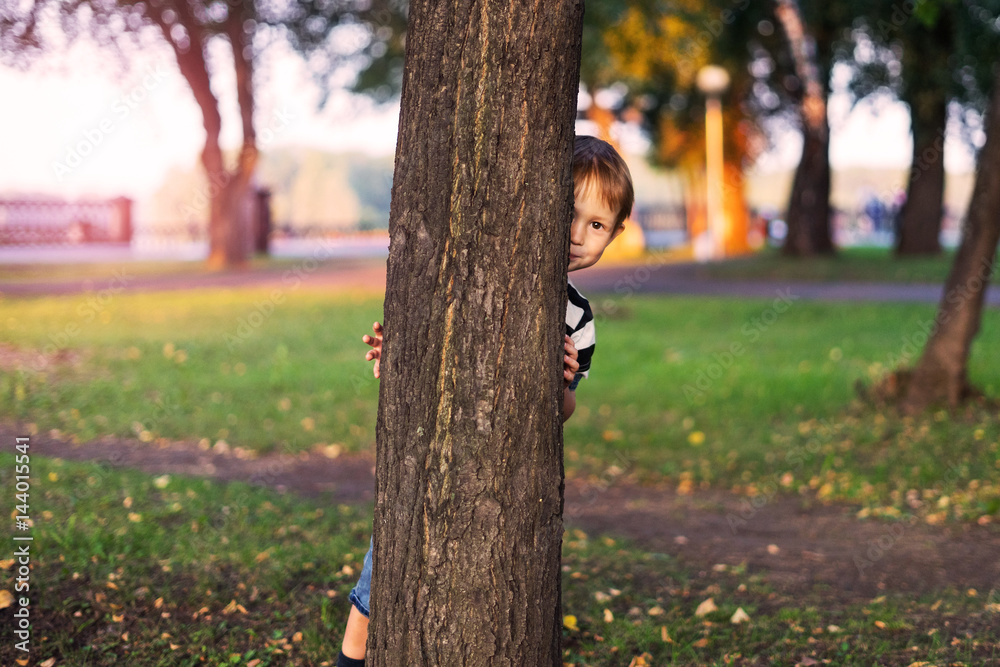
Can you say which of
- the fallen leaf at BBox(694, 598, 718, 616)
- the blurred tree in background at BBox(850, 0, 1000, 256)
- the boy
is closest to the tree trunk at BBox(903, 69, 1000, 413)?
the fallen leaf at BBox(694, 598, 718, 616)

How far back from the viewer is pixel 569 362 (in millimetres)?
2514

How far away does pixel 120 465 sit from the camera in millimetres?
6012

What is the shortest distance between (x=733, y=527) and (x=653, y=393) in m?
2.70

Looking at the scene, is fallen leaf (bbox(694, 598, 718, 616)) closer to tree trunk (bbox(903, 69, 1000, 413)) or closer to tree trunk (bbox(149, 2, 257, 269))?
tree trunk (bbox(903, 69, 1000, 413))

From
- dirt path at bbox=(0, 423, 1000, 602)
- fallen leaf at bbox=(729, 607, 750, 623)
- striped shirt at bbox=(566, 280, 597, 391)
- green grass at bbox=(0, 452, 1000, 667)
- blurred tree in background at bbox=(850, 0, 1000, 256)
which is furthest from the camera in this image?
blurred tree in background at bbox=(850, 0, 1000, 256)

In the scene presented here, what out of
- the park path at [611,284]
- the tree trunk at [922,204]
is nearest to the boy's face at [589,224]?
the park path at [611,284]

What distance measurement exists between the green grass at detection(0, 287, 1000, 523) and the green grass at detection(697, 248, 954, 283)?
12.0 ft

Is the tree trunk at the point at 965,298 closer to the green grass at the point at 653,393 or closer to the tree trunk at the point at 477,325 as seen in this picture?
the green grass at the point at 653,393

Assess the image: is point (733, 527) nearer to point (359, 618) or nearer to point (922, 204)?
point (359, 618)

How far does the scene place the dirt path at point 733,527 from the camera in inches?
165

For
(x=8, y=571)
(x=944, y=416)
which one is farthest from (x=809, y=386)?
(x=8, y=571)

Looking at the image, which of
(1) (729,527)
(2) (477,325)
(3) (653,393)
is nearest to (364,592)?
(2) (477,325)

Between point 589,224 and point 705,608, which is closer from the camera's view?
point 589,224

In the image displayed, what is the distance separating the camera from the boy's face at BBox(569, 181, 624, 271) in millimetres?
2553
